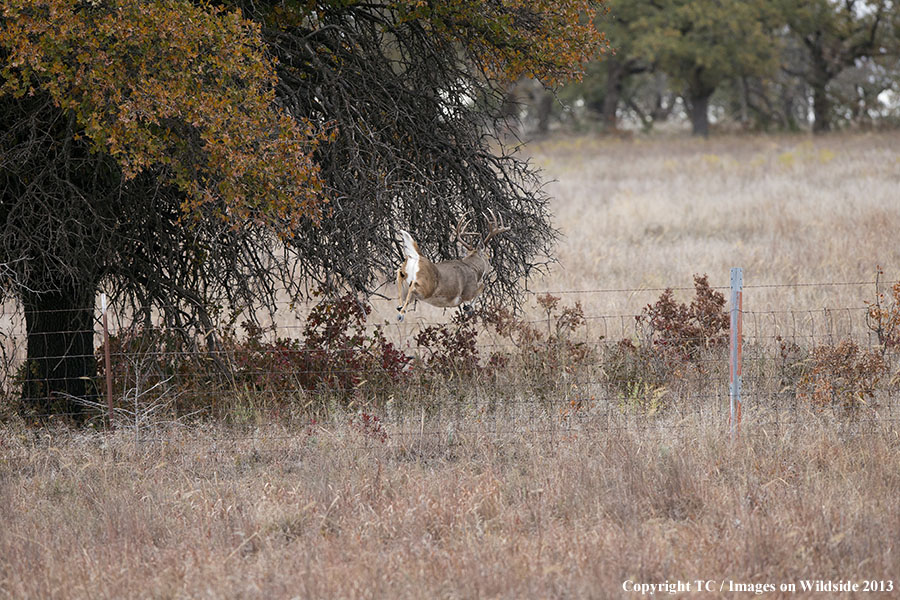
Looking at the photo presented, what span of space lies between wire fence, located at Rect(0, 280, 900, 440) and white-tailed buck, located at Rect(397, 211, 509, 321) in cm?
179

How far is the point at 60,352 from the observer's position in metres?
8.94

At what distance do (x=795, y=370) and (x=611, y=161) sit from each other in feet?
74.6

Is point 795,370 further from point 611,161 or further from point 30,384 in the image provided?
point 611,161

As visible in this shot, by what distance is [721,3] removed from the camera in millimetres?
40281

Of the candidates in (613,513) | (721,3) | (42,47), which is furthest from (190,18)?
(721,3)

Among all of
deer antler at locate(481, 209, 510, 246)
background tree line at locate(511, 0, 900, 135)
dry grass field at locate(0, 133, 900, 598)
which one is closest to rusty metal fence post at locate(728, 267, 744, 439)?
dry grass field at locate(0, 133, 900, 598)

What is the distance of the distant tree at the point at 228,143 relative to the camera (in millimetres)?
6770

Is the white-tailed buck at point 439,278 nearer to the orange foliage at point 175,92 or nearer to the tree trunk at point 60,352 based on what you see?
the orange foliage at point 175,92

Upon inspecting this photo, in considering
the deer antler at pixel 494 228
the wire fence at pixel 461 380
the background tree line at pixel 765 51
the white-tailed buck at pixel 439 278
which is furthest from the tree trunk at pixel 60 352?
the background tree line at pixel 765 51

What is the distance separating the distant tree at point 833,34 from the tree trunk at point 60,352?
3841 cm

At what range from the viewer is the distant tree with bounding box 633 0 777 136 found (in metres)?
39.2

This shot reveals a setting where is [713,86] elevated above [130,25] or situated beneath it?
elevated above

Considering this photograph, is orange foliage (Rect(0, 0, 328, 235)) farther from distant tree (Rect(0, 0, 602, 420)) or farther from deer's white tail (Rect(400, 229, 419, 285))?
deer's white tail (Rect(400, 229, 419, 285))

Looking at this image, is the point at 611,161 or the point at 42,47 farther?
the point at 611,161
